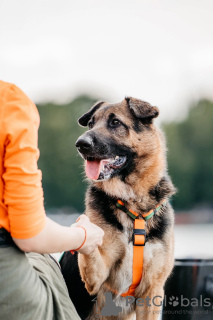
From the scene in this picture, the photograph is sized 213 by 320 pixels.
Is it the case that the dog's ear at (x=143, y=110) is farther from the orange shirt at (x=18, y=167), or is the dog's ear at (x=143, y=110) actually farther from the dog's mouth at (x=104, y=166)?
the orange shirt at (x=18, y=167)

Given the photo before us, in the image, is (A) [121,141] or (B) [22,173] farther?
(A) [121,141]

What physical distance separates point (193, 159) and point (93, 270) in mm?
36339

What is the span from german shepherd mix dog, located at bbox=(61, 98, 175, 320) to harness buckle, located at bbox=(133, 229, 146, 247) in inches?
2.1

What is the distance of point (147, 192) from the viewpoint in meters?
3.50

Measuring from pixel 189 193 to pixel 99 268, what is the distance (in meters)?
36.4

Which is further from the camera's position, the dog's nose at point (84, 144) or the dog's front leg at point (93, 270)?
the dog's nose at point (84, 144)

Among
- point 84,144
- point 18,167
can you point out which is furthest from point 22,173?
point 84,144

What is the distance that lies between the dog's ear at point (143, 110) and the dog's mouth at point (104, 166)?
0.42 metres

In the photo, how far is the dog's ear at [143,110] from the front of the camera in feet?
11.9

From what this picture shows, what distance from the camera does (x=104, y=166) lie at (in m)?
3.46

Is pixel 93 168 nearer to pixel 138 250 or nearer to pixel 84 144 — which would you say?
pixel 84 144

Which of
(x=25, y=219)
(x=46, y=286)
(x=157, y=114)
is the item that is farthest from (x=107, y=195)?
(x=25, y=219)

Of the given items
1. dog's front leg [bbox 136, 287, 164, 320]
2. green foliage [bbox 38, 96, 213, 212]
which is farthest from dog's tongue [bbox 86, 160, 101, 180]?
green foliage [bbox 38, 96, 213, 212]

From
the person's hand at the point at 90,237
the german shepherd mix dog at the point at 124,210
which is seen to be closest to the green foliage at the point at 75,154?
the german shepherd mix dog at the point at 124,210
